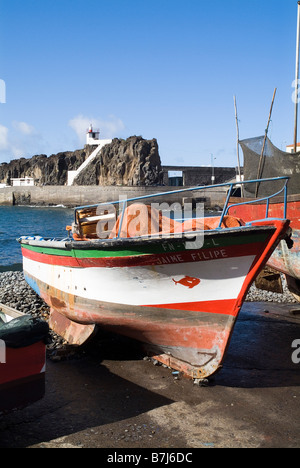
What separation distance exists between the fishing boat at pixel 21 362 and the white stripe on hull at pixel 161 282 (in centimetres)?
195

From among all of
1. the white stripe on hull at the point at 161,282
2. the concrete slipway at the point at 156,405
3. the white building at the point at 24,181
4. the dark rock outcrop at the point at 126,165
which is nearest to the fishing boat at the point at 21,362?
the concrete slipway at the point at 156,405

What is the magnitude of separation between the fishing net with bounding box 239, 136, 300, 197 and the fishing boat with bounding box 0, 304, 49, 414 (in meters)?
9.86

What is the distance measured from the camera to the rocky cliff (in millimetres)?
A: 78312

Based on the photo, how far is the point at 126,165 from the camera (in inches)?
3179

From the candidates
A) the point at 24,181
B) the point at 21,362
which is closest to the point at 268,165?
the point at 21,362

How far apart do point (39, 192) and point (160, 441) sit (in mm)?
72100

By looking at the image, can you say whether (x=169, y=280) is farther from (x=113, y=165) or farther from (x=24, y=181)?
(x=24, y=181)

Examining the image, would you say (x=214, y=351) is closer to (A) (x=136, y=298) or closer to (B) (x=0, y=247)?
(A) (x=136, y=298)

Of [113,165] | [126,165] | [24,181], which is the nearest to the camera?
[126,165]

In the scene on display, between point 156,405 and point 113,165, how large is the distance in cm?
7897

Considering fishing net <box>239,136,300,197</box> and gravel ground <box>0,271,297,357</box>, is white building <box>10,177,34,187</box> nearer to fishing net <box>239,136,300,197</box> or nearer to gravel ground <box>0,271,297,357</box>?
fishing net <box>239,136,300,197</box>

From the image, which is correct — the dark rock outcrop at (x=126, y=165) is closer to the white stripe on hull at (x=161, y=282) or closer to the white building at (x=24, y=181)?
the white building at (x=24, y=181)

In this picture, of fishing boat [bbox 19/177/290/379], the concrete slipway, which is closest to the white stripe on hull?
fishing boat [bbox 19/177/290/379]

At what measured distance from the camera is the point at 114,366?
6543 millimetres
